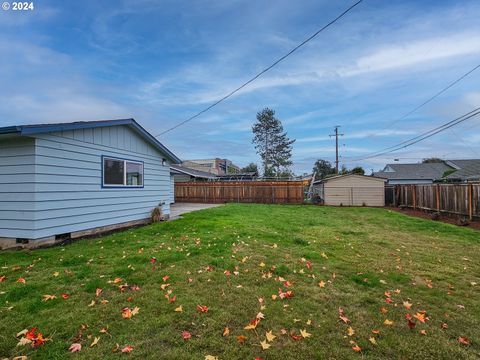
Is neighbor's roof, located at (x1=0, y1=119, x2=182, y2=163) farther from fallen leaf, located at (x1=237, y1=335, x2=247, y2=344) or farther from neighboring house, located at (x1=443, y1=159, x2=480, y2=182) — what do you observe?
neighboring house, located at (x1=443, y1=159, x2=480, y2=182)

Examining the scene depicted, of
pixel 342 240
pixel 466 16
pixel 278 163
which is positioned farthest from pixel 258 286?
pixel 278 163

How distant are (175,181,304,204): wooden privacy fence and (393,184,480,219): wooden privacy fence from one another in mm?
7447

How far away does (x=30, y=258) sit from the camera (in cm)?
507

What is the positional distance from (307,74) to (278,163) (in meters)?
28.0

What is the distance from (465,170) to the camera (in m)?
32.2

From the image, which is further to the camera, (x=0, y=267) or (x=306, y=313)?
(x=0, y=267)

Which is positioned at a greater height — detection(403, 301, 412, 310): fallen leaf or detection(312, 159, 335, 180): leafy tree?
detection(312, 159, 335, 180): leafy tree

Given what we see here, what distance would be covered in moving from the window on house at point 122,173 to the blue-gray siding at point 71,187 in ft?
0.64

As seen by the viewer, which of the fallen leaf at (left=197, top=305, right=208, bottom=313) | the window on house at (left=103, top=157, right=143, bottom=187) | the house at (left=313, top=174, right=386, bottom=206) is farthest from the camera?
the house at (left=313, top=174, right=386, bottom=206)

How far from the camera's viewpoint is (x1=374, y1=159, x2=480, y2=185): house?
31828mm

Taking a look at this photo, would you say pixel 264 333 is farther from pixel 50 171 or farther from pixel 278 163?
pixel 278 163

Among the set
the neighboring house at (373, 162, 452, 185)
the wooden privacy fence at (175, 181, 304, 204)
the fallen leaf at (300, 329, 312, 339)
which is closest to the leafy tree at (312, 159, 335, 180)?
the neighboring house at (373, 162, 452, 185)

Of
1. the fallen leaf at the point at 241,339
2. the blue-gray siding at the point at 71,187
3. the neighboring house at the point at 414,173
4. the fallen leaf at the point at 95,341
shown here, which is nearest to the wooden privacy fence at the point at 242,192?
the blue-gray siding at the point at 71,187

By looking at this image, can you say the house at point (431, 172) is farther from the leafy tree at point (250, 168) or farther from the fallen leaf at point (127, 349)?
the fallen leaf at point (127, 349)
